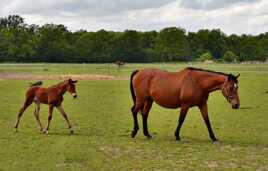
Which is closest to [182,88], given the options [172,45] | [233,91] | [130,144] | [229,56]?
[233,91]

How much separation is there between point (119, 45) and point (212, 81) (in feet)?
325

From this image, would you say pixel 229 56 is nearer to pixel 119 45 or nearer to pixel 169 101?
pixel 119 45

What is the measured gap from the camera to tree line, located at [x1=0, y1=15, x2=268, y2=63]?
9656 cm

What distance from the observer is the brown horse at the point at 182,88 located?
10898 mm

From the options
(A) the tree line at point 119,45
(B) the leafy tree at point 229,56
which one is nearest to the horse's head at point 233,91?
(A) the tree line at point 119,45

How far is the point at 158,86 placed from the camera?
462 inches

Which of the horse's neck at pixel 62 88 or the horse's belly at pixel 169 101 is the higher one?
the horse's neck at pixel 62 88

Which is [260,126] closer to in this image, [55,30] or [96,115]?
[96,115]

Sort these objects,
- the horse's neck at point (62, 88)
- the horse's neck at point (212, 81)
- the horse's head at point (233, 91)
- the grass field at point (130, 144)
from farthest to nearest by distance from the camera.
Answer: the horse's neck at point (62, 88) → the horse's neck at point (212, 81) → the horse's head at point (233, 91) → the grass field at point (130, 144)

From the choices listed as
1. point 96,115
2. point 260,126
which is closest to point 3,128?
point 96,115

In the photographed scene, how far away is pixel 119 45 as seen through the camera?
10956 centimetres

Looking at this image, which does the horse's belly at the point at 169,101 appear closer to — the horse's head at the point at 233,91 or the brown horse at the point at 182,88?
the brown horse at the point at 182,88

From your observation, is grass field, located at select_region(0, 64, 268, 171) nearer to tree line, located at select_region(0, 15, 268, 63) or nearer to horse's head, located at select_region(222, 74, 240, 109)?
horse's head, located at select_region(222, 74, 240, 109)

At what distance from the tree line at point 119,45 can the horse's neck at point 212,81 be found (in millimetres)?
83833
